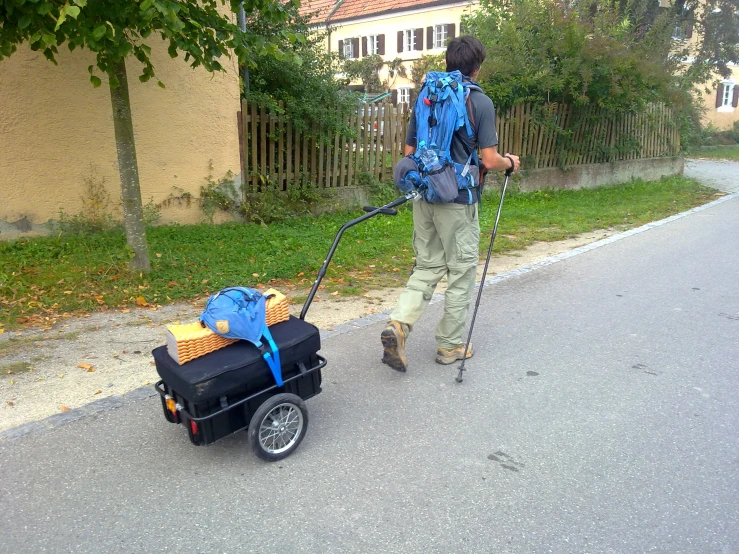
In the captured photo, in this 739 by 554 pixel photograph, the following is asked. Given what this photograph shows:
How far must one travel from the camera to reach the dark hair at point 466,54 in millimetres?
4160

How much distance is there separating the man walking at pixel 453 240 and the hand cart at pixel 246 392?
1.02 meters

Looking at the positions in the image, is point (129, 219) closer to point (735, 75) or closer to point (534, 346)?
point (534, 346)

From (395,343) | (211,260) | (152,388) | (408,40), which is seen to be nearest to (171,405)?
(152,388)

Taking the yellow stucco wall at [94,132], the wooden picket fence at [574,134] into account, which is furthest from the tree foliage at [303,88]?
the wooden picket fence at [574,134]

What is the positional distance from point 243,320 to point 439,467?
123 centimetres

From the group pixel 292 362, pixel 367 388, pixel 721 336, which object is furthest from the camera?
pixel 721 336

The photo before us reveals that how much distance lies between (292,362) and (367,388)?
95 centimetres

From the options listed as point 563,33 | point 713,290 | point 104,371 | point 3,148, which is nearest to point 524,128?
point 563,33

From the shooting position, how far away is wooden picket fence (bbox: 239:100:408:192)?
8914 millimetres

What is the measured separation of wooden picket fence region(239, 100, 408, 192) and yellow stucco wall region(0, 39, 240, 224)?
29 centimetres

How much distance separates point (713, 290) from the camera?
6480 millimetres

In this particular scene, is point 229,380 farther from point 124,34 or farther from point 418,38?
point 418,38

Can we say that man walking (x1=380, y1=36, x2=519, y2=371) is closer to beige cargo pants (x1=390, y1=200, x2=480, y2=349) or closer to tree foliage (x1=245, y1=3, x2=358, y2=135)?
beige cargo pants (x1=390, y1=200, x2=480, y2=349)

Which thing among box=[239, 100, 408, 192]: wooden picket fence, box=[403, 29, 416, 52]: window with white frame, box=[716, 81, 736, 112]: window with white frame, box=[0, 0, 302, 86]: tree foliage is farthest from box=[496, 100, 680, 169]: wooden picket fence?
box=[716, 81, 736, 112]: window with white frame
